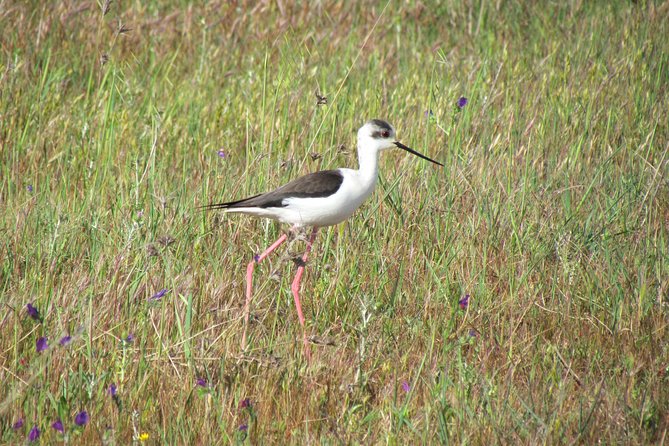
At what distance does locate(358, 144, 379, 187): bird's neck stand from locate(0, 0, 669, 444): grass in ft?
0.65

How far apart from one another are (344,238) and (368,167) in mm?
361

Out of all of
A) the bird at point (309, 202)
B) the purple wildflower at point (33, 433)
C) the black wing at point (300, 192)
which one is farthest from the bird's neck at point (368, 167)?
the purple wildflower at point (33, 433)

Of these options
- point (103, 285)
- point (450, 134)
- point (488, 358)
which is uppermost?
point (450, 134)

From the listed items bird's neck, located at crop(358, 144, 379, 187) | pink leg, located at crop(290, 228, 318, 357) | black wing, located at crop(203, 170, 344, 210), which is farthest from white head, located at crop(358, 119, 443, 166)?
pink leg, located at crop(290, 228, 318, 357)

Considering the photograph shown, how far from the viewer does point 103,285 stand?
3.52m

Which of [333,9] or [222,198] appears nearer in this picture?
[222,198]

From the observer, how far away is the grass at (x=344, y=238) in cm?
292

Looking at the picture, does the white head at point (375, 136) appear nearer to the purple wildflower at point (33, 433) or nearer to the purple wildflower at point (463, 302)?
the purple wildflower at point (463, 302)

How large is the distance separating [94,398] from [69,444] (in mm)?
216

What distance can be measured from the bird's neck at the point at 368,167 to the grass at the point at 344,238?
199 millimetres

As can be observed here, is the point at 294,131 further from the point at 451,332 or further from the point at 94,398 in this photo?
the point at 94,398

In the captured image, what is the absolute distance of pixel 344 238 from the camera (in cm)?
423

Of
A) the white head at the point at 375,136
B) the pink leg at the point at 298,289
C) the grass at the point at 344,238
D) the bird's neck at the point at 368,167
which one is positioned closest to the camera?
the grass at the point at 344,238

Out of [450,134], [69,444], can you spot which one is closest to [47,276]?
[69,444]
